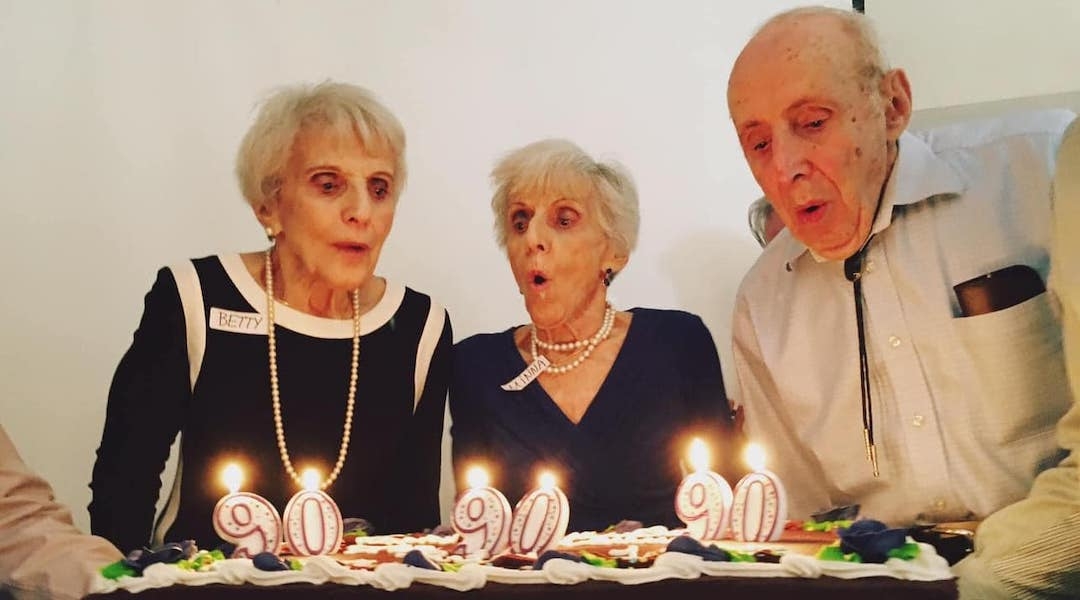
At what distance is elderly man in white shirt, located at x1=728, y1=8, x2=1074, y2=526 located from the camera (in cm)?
169

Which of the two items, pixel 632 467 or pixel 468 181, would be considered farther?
pixel 468 181

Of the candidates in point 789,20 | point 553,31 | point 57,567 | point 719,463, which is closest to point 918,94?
point 789,20

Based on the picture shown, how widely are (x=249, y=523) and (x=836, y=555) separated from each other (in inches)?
34.5

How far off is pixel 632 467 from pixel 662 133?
688 millimetres

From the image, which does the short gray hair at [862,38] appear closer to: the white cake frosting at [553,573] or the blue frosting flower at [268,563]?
the white cake frosting at [553,573]

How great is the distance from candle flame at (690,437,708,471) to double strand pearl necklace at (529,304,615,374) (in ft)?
0.85

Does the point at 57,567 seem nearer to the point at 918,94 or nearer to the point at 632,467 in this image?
the point at 632,467

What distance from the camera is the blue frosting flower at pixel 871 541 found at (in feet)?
4.00

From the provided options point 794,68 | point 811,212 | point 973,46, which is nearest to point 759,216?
point 811,212

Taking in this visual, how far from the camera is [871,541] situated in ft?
4.02

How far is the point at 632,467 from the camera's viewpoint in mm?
1820

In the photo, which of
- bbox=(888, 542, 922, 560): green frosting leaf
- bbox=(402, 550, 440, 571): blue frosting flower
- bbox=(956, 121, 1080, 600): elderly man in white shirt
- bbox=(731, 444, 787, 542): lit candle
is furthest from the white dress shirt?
bbox=(402, 550, 440, 571): blue frosting flower

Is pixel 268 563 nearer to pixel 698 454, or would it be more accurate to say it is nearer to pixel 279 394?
pixel 279 394

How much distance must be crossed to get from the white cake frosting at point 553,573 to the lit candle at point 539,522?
0.67 ft
